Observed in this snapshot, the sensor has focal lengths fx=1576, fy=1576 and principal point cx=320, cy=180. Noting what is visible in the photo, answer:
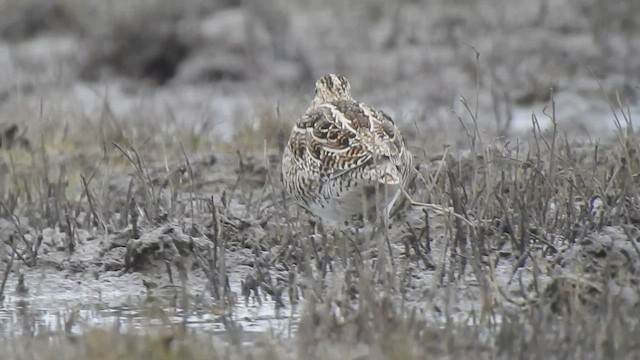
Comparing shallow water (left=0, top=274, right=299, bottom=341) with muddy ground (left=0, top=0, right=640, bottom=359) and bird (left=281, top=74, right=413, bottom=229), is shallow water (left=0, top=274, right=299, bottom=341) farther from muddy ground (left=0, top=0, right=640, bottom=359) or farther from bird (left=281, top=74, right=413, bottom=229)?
bird (left=281, top=74, right=413, bottom=229)

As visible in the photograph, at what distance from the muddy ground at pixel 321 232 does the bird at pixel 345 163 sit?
16 centimetres

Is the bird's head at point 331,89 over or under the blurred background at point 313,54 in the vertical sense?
over

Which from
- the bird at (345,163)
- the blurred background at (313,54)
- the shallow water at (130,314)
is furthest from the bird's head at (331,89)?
the blurred background at (313,54)

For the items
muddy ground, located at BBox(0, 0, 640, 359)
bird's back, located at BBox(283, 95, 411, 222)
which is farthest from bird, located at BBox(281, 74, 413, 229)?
muddy ground, located at BBox(0, 0, 640, 359)

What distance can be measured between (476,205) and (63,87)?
8.27 m

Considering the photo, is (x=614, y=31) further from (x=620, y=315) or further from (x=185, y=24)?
(x=620, y=315)

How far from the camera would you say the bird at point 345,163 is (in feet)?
24.4

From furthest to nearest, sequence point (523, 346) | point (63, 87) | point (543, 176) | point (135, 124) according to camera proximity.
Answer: point (63, 87), point (135, 124), point (543, 176), point (523, 346)

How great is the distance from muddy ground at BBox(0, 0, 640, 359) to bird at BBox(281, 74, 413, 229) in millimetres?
160

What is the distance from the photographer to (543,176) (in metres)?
7.58

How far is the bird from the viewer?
7434 millimetres

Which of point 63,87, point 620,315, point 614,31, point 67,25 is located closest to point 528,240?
point 620,315

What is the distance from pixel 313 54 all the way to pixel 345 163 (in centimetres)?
1035

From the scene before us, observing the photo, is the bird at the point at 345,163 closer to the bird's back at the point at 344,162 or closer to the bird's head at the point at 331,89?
the bird's back at the point at 344,162
